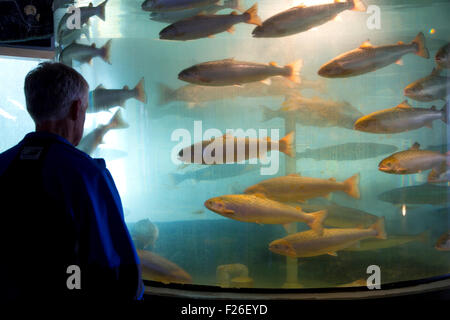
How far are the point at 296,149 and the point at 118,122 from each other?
4.24ft

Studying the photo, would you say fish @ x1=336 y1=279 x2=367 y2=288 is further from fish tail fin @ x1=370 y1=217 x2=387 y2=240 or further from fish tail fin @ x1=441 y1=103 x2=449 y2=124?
fish tail fin @ x1=441 y1=103 x2=449 y2=124

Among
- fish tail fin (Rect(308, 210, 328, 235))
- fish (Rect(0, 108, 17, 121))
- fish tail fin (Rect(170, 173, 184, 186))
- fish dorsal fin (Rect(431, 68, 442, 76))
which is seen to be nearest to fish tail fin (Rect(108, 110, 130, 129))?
fish tail fin (Rect(170, 173, 184, 186))

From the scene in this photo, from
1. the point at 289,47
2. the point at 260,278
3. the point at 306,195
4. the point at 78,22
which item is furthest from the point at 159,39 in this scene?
the point at 260,278

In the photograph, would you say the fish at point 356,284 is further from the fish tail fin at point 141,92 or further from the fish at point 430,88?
the fish tail fin at point 141,92

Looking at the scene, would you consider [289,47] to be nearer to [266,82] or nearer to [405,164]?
[266,82]

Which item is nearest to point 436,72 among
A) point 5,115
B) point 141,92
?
point 141,92

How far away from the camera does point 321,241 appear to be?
2275 millimetres

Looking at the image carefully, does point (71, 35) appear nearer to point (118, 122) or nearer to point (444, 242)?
point (118, 122)

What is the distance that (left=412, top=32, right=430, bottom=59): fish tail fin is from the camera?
2.40 metres

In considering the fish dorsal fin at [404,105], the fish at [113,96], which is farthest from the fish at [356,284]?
the fish at [113,96]

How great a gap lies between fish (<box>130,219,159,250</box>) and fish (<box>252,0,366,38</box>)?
141 centimetres
